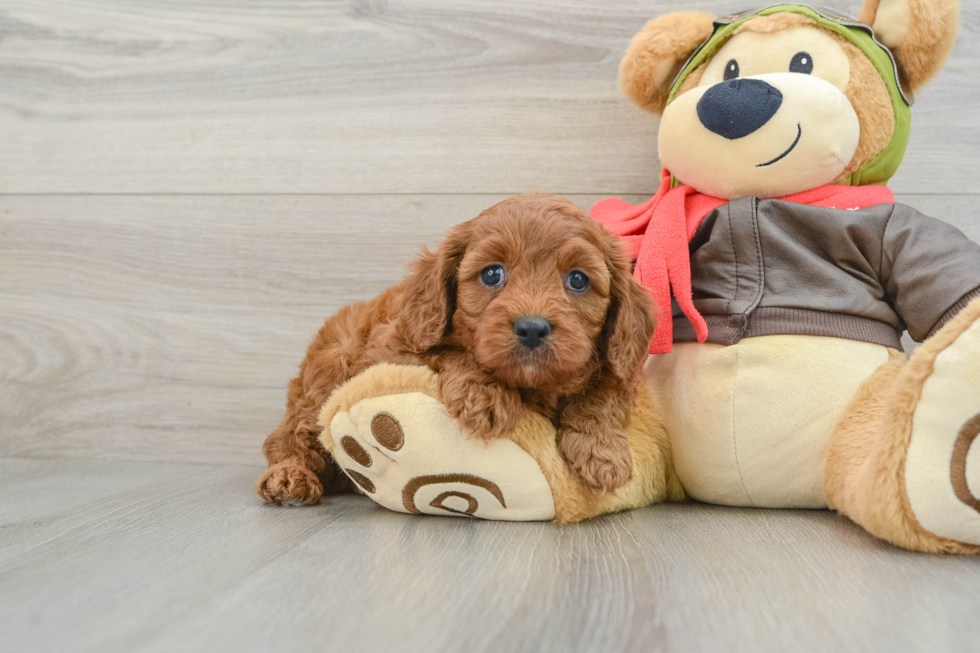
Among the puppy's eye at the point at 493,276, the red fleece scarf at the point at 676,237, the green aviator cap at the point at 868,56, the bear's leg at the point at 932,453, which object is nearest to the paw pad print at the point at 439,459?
the puppy's eye at the point at 493,276

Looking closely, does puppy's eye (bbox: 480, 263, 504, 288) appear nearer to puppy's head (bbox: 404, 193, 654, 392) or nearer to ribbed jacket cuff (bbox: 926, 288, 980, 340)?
puppy's head (bbox: 404, 193, 654, 392)

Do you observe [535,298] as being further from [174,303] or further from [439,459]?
[174,303]

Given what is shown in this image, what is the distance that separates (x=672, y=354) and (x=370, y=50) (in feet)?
3.77

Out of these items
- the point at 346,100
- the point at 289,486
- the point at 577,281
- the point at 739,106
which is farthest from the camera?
the point at 346,100

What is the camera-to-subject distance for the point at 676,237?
1347 millimetres

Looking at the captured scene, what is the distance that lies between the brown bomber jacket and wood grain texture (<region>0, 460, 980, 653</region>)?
357 millimetres

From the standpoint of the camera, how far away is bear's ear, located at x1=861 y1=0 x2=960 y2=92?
51.0 inches

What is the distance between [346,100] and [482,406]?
44.1 inches

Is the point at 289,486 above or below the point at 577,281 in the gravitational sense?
below

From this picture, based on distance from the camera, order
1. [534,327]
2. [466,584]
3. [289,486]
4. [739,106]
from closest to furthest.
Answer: [466,584] → [534,327] → [739,106] → [289,486]

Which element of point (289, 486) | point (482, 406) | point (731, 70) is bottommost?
point (289, 486)

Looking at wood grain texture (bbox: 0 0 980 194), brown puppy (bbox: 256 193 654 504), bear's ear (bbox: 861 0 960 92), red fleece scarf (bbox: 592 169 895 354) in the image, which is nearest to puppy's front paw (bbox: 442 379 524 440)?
brown puppy (bbox: 256 193 654 504)

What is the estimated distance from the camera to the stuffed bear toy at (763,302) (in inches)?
45.8

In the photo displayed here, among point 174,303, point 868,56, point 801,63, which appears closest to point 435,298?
point 801,63
